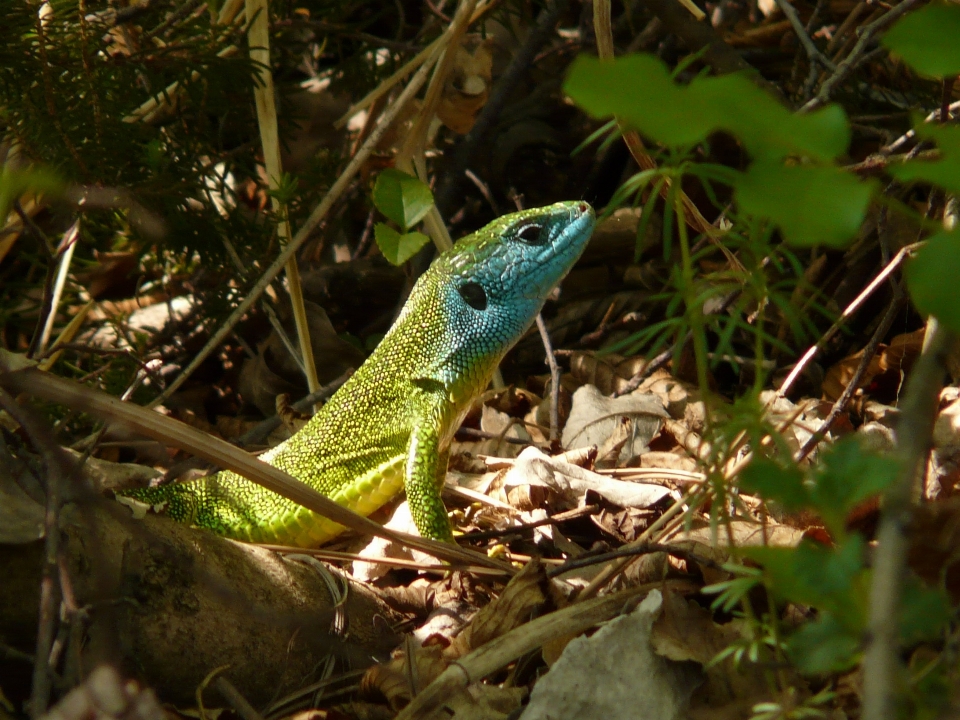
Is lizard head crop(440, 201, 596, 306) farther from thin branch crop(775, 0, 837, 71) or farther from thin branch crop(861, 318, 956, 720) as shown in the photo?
thin branch crop(861, 318, 956, 720)

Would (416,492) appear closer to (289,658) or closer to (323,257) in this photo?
(289,658)

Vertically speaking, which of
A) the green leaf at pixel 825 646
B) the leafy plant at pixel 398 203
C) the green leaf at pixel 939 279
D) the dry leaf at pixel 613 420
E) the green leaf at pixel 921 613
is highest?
the green leaf at pixel 939 279

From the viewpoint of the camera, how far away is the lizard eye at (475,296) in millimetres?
3523

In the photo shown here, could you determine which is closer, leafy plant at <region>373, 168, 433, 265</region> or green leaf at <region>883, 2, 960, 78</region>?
green leaf at <region>883, 2, 960, 78</region>

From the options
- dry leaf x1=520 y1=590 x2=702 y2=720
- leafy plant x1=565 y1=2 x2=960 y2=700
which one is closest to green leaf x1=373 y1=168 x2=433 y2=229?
dry leaf x1=520 y1=590 x2=702 y2=720

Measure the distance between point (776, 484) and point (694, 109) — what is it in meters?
0.52

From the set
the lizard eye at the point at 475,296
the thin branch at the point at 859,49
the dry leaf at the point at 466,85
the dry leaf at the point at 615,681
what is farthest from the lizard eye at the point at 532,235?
the dry leaf at the point at 615,681

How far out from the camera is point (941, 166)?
1010mm

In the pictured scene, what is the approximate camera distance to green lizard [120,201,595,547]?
132 inches

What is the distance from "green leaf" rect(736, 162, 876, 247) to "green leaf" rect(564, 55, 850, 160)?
26 mm

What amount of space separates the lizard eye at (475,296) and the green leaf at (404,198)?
0.41 m

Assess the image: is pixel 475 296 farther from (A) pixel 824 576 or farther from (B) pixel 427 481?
(A) pixel 824 576

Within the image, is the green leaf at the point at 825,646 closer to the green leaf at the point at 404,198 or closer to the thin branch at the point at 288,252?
the green leaf at the point at 404,198

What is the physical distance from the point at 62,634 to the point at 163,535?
0.74 m
